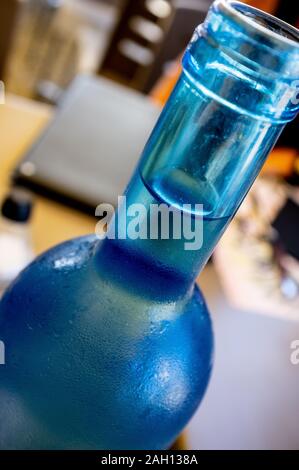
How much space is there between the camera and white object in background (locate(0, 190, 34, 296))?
2.02 ft

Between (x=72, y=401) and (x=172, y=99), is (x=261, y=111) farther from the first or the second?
(x=72, y=401)

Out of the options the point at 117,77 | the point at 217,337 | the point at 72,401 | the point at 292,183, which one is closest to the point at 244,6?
the point at 72,401

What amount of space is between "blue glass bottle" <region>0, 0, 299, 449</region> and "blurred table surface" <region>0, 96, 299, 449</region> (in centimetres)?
17

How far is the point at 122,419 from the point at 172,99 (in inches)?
7.1

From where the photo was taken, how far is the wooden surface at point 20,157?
759 mm

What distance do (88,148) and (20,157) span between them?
0.33 ft

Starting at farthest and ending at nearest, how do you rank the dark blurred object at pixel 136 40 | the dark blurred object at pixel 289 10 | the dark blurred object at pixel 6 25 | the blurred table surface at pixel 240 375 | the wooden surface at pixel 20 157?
the dark blurred object at pixel 136 40 → the dark blurred object at pixel 6 25 → the dark blurred object at pixel 289 10 → the wooden surface at pixel 20 157 → the blurred table surface at pixel 240 375

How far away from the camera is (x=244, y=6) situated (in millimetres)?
309

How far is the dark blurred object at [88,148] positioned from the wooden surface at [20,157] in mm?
20

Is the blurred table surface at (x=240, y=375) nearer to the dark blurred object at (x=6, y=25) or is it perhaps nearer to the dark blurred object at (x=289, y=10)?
the dark blurred object at (x=289, y=10)

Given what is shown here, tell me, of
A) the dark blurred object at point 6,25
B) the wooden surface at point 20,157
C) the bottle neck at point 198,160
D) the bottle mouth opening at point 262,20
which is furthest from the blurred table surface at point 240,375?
the dark blurred object at point 6,25

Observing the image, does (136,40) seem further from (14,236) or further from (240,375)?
(240,375)

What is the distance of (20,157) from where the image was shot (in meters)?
0.87

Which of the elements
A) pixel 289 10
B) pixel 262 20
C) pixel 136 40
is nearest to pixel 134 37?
pixel 136 40
